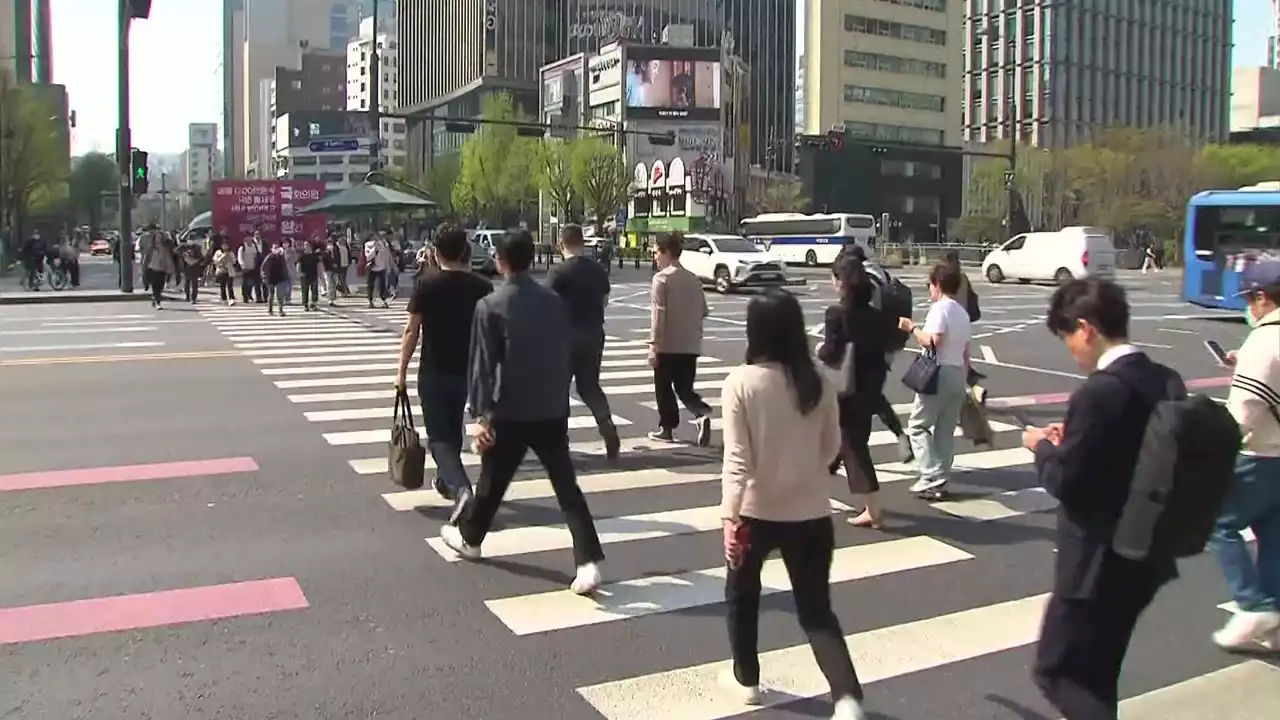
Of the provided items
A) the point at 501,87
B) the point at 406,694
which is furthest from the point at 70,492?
the point at 501,87

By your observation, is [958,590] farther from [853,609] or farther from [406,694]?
[406,694]

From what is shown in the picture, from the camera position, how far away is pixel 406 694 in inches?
184

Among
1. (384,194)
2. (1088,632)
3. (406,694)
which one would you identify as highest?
(384,194)

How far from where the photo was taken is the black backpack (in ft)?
10.5

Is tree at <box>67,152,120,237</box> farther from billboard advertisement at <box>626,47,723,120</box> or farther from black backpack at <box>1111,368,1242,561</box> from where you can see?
black backpack at <box>1111,368,1242,561</box>

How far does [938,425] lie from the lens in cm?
818

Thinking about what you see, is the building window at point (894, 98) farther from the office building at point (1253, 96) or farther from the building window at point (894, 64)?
the office building at point (1253, 96)

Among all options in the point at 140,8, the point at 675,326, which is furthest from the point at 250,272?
the point at 675,326

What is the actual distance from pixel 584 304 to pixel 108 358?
9582 mm

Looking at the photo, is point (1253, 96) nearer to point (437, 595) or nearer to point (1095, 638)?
point (437, 595)

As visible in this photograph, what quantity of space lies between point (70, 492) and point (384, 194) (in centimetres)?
2781

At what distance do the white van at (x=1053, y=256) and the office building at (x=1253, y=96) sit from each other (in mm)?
117615

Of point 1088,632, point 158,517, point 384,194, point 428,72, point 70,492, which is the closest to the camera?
point 1088,632

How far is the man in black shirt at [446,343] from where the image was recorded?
700 cm
